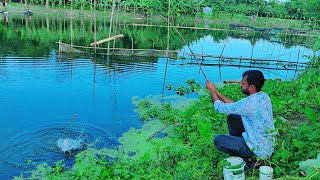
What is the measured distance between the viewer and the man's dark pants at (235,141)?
380 centimetres

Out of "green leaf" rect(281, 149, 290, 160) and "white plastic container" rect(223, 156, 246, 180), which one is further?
"green leaf" rect(281, 149, 290, 160)

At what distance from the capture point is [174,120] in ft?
25.9

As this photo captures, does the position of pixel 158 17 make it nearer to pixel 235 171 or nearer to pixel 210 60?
pixel 210 60

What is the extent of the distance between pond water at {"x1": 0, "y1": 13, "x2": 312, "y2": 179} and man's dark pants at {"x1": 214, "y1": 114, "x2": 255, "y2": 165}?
127 inches

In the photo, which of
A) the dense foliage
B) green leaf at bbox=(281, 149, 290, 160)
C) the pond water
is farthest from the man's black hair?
the pond water

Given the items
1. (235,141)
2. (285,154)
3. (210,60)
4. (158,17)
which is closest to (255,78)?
(235,141)

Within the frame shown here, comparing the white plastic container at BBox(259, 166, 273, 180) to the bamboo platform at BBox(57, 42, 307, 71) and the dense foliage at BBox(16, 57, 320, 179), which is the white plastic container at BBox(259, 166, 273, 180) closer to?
the dense foliage at BBox(16, 57, 320, 179)

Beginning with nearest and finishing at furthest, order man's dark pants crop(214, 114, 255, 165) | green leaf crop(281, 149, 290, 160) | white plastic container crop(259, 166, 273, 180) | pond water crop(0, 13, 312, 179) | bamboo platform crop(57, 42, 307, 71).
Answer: white plastic container crop(259, 166, 273, 180) → green leaf crop(281, 149, 290, 160) → man's dark pants crop(214, 114, 255, 165) → pond water crop(0, 13, 312, 179) → bamboo platform crop(57, 42, 307, 71)

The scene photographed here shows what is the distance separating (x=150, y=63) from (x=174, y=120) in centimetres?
996

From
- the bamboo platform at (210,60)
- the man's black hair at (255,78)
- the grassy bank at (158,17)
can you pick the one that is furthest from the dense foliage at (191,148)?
the grassy bank at (158,17)

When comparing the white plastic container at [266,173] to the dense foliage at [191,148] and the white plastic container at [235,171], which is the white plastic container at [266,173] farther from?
the white plastic container at [235,171]

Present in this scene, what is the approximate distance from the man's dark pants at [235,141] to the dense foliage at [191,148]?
8.2 inches

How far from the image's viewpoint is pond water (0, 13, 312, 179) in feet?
22.7

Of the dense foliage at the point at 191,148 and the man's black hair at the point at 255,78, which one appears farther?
the dense foliage at the point at 191,148
